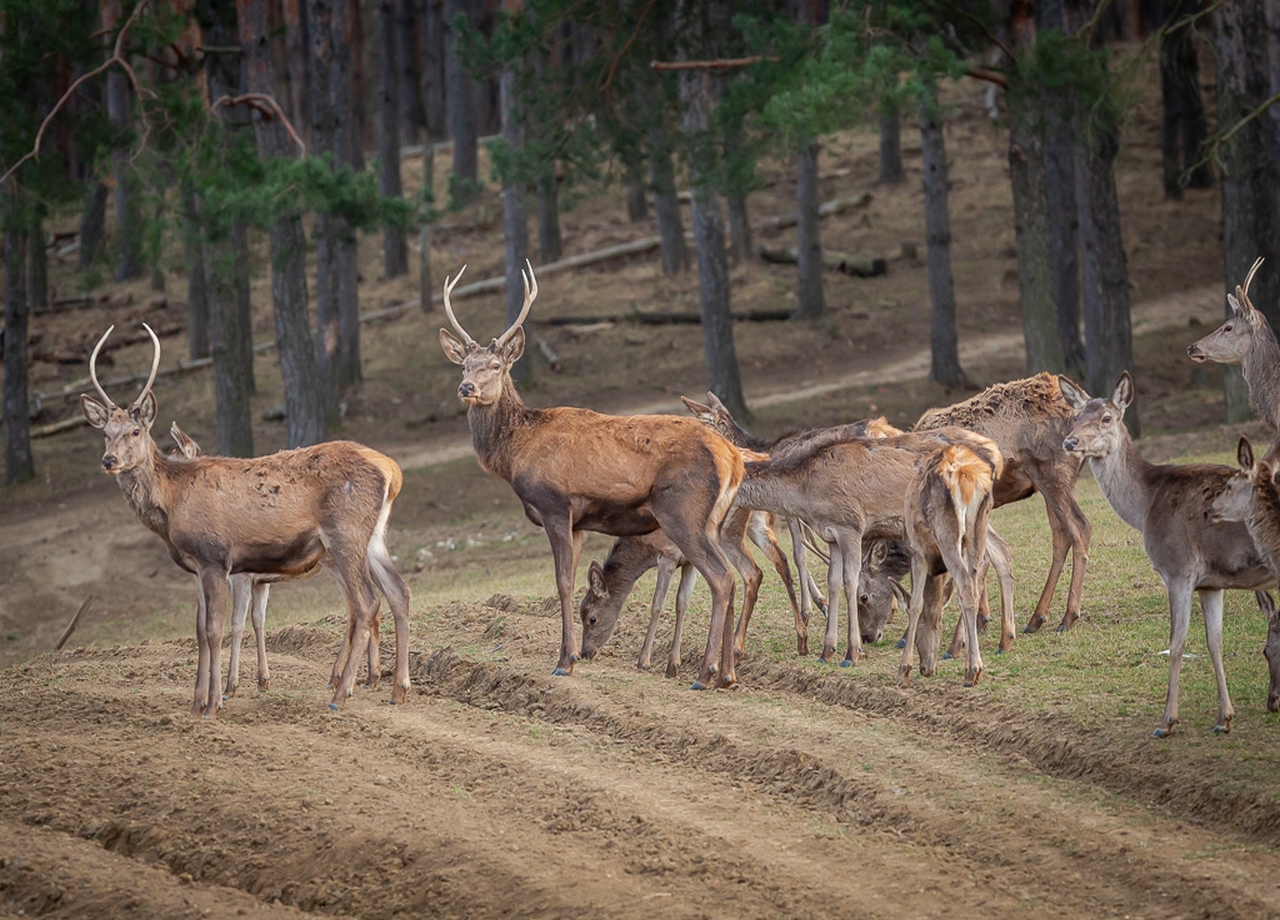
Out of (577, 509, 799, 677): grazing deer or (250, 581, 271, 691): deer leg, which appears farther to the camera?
(577, 509, 799, 677): grazing deer

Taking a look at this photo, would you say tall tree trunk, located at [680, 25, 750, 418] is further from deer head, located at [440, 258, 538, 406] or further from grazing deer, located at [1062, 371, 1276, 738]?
grazing deer, located at [1062, 371, 1276, 738]

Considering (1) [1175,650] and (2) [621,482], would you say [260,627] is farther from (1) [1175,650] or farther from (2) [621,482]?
(1) [1175,650]

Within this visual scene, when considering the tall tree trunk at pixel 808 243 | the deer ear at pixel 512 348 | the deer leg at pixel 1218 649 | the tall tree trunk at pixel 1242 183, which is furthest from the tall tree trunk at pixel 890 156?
the deer leg at pixel 1218 649

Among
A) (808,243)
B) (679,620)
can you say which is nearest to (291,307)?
(808,243)

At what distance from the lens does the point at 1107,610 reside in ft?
39.0

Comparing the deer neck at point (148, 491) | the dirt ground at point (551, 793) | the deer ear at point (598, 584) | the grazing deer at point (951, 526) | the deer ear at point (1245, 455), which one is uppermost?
the deer ear at point (1245, 455)

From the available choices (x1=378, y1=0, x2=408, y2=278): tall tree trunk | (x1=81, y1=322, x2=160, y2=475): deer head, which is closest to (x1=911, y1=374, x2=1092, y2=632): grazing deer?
(x1=81, y1=322, x2=160, y2=475): deer head

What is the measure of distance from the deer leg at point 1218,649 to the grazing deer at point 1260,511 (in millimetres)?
289

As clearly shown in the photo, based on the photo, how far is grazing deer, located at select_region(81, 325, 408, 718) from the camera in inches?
427

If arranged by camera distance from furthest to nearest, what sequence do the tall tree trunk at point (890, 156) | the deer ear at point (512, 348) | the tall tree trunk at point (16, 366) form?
the tall tree trunk at point (890, 156)
the tall tree trunk at point (16, 366)
the deer ear at point (512, 348)

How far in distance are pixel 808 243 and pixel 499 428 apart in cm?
1960

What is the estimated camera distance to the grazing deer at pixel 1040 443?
39.0 ft

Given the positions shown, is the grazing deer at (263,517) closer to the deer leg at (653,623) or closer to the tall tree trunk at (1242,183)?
the deer leg at (653,623)

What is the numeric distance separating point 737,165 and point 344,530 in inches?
522
